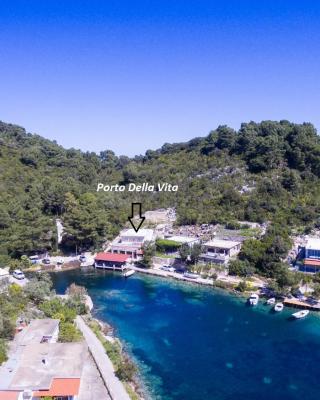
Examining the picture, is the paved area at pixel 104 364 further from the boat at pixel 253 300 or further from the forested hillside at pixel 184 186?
the forested hillside at pixel 184 186

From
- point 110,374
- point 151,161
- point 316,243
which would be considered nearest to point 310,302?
point 316,243

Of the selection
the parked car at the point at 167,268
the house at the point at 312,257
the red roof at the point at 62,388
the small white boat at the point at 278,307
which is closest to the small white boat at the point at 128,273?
the parked car at the point at 167,268

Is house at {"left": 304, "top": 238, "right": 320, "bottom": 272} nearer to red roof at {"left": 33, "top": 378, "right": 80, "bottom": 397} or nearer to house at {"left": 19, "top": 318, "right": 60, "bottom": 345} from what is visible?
house at {"left": 19, "top": 318, "right": 60, "bottom": 345}

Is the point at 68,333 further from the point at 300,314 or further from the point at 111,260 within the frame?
the point at 111,260

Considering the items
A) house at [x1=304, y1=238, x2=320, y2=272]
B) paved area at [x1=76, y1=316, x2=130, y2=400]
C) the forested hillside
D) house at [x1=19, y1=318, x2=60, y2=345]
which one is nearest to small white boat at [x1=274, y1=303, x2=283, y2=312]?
house at [x1=304, y1=238, x2=320, y2=272]

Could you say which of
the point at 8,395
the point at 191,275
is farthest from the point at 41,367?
the point at 191,275

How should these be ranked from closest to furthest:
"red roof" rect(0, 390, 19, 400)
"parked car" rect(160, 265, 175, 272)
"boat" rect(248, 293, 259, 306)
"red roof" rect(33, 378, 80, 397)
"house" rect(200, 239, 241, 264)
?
1. "red roof" rect(0, 390, 19, 400)
2. "red roof" rect(33, 378, 80, 397)
3. "boat" rect(248, 293, 259, 306)
4. "house" rect(200, 239, 241, 264)
5. "parked car" rect(160, 265, 175, 272)

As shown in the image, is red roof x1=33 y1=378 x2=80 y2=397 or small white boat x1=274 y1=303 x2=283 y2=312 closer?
red roof x1=33 y1=378 x2=80 y2=397
